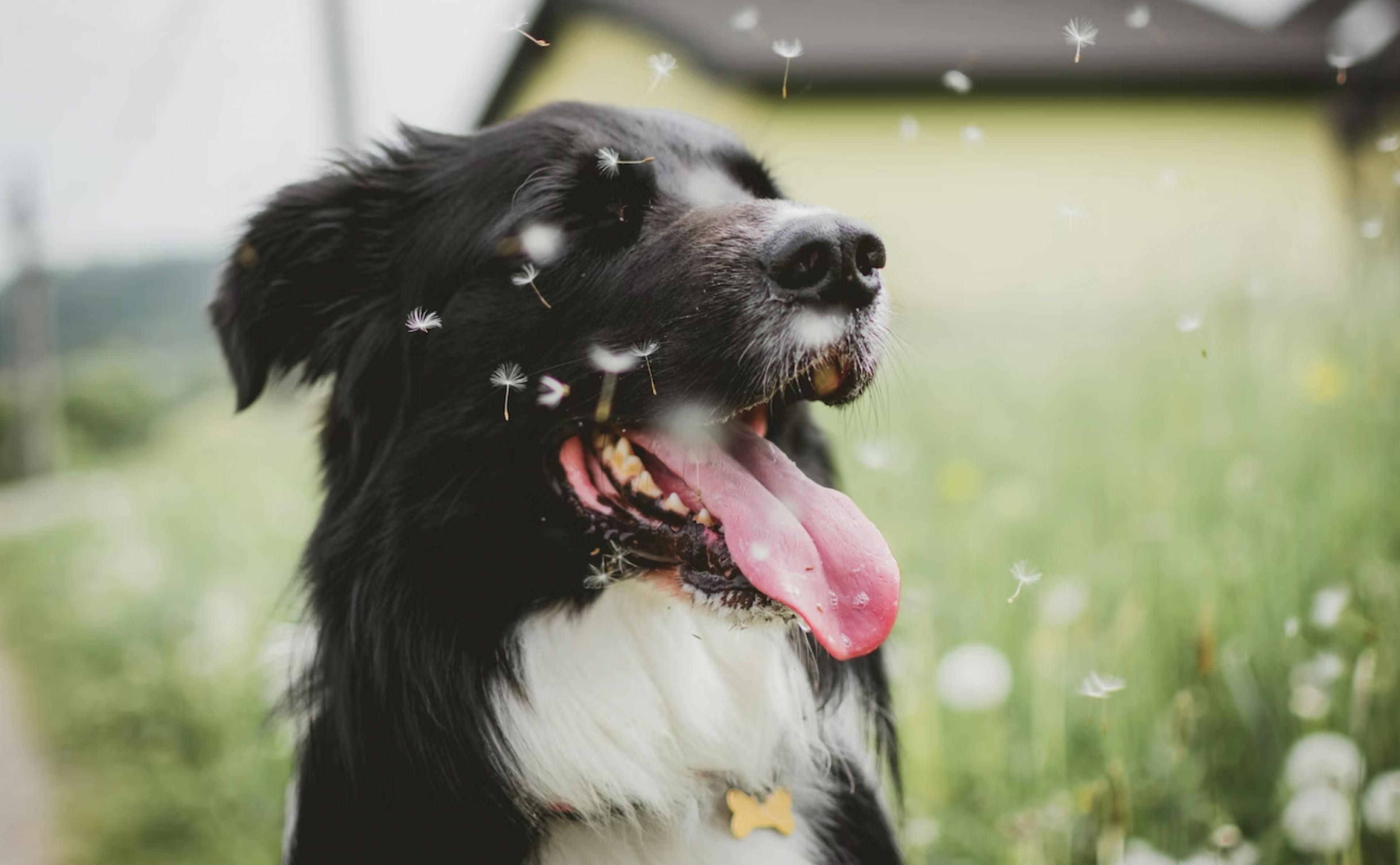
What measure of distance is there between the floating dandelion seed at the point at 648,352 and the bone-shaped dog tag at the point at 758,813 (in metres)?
0.79

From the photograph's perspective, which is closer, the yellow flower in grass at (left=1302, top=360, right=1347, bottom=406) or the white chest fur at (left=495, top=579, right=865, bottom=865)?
the white chest fur at (left=495, top=579, right=865, bottom=865)

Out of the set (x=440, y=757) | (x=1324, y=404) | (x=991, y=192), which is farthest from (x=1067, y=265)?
(x=991, y=192)

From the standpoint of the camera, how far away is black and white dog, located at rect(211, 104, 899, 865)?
1978mm

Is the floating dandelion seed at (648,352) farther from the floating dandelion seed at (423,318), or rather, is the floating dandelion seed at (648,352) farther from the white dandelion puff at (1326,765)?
the white dandelion puff at (1326,765)

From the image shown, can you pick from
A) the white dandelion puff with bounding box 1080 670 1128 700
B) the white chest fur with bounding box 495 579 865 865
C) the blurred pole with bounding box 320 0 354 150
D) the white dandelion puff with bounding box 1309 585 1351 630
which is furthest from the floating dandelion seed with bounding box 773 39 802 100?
the blurred pole with bounding box 320 0 354 150

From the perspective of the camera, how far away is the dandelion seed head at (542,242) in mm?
2145

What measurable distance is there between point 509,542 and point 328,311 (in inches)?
26.3

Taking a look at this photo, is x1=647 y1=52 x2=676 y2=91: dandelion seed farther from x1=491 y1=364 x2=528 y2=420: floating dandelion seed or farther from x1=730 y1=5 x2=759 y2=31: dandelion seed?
x1=491 y1=364 x2=528 y2=420: floating dandelion seed

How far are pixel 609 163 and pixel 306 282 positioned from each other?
2.38 feet

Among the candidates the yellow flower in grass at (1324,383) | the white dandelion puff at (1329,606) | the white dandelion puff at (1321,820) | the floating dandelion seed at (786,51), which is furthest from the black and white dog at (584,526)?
the yellow flower in grass at (1324,383)

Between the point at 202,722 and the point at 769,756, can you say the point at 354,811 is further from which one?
the point at 202,722

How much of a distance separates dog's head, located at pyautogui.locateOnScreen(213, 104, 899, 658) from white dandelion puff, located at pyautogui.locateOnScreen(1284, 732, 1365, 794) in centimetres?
137

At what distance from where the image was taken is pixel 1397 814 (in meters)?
2.55

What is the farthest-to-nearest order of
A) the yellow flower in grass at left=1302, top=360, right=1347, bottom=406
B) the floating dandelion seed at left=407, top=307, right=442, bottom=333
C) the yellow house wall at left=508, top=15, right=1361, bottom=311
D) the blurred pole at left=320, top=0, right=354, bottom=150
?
the blurred pole at left=320, top=0, right=354, bottom=150 → the yellow house wall at left=508, top=15, right=1361, bottom=311 → the yellow flower in grass at left=1302, top=360, right=1347, bottom=406 → the floating dandelion seed at left=407, top=307, right=442, bottom=333
